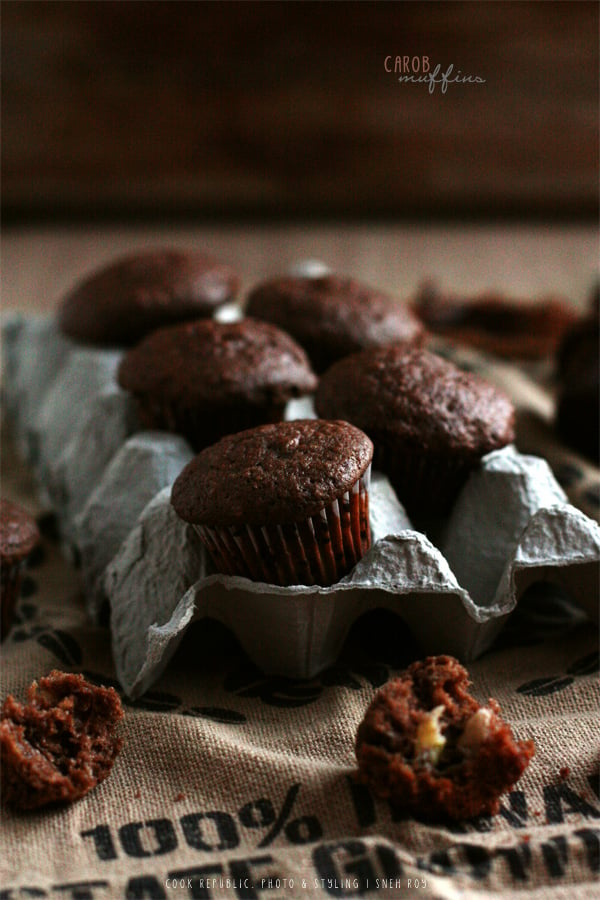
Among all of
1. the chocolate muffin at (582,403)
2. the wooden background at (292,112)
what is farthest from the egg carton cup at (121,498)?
the wooden background at (292,112)

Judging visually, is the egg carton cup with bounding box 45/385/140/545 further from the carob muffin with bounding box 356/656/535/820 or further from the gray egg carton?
the carob muffin with bounding box 356/656/535/820

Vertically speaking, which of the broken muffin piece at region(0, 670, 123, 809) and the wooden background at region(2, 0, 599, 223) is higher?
the wooden background at region(2, 0, 599, 223)

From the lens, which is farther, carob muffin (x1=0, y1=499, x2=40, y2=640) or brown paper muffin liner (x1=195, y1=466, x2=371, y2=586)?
carob muffin (x1=0, y1=499, x2=40, y2=640)

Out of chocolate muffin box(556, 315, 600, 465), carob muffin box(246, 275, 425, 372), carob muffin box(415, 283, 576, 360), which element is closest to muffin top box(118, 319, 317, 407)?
carob muffin box(246, 275, 425, 372)

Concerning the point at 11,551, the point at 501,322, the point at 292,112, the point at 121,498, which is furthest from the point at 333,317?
the point at 292,112

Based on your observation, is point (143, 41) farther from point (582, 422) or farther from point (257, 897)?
point (257, 897)

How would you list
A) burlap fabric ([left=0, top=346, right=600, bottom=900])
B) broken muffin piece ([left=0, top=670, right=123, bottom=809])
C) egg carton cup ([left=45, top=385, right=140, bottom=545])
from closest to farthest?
burlap fabric ([left=0, top=346, right=600, bottom=900]) < broken muffin piece ([left=0, top=670, right=123, bottom=809]) < egg carton cup ([left=45, top=385, right=140, bottom=545])

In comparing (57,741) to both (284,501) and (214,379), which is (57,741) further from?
(214,379)

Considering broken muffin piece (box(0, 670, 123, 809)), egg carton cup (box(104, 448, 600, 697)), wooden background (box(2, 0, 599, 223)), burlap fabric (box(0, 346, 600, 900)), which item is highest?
wooden background (box(2, 0, 599, 223))
